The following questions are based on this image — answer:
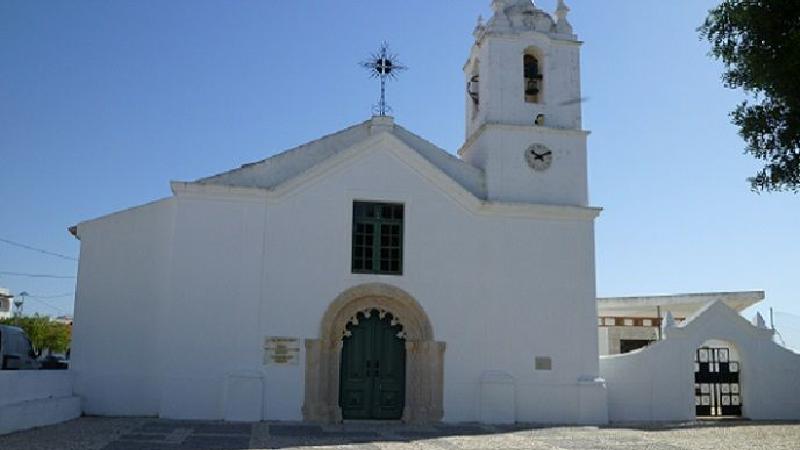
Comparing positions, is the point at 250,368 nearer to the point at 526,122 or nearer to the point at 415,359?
the point at 415,359

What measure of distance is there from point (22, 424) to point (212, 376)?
3.89 meters

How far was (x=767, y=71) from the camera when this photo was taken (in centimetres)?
1137

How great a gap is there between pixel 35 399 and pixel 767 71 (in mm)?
13419

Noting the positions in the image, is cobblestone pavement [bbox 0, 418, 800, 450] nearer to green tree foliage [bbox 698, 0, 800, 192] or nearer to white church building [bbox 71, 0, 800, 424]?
white church building [bbox 71, 0, 800, 424]

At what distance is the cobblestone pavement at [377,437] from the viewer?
1298 centimetres

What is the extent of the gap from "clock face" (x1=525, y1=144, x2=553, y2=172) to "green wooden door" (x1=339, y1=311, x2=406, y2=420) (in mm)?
5151

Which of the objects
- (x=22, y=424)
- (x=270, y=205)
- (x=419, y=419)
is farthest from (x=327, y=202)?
(x=22, y=424)

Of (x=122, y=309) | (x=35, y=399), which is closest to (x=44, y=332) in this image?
(x=122, y=309)

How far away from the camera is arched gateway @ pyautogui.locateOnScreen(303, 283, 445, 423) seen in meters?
17.4

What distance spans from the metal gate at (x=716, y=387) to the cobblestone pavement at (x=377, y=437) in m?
2.10

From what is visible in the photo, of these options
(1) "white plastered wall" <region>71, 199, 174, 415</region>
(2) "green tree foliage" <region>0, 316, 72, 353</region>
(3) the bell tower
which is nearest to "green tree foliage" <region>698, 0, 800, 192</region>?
(3) the bell tower

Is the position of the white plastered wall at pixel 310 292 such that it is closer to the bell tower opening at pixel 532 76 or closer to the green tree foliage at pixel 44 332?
the bell tower opening at pixel 532 76

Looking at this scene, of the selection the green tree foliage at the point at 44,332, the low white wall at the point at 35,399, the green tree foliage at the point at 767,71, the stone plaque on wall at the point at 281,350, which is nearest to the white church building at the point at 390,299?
the stone plaque on wall at the point at 281,350

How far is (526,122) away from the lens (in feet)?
65.7
